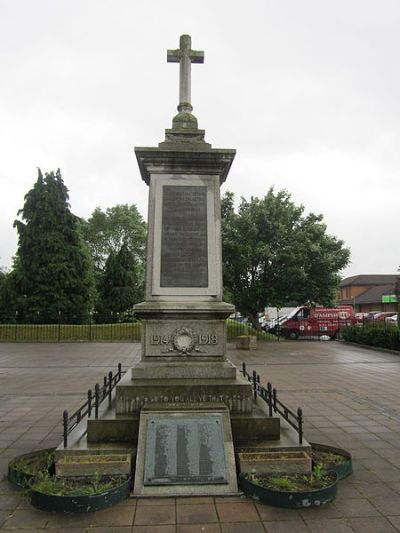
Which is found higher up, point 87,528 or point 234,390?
point 234,390

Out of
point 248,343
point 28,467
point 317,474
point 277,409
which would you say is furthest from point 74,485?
point 248,343

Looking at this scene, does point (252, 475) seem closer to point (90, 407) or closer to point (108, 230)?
point (90, 407)

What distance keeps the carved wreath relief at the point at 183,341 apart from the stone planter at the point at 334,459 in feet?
6.94

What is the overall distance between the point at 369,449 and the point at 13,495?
16.5 ft

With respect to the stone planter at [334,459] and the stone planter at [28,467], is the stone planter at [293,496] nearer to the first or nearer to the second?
the stone planter at [334,459]

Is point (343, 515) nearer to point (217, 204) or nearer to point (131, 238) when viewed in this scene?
point (217, 204)

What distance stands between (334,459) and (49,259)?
3008 cm

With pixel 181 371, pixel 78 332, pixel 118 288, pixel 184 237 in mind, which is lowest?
pixel 181 371

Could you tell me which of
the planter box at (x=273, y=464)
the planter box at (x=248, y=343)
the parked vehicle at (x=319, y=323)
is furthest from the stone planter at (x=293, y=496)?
the parked vehicle at (x=319, y=323)

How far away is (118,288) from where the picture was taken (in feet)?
126

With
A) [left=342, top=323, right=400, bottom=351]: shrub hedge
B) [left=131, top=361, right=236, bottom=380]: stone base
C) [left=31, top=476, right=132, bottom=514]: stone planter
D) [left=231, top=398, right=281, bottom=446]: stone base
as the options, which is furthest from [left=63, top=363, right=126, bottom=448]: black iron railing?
[left=342, top=323, right=400, bottom=351]: shrub hedge

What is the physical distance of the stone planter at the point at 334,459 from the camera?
18.2ft

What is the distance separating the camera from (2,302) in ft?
108

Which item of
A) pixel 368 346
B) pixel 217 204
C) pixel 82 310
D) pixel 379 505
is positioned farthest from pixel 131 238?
pixel 379 505
